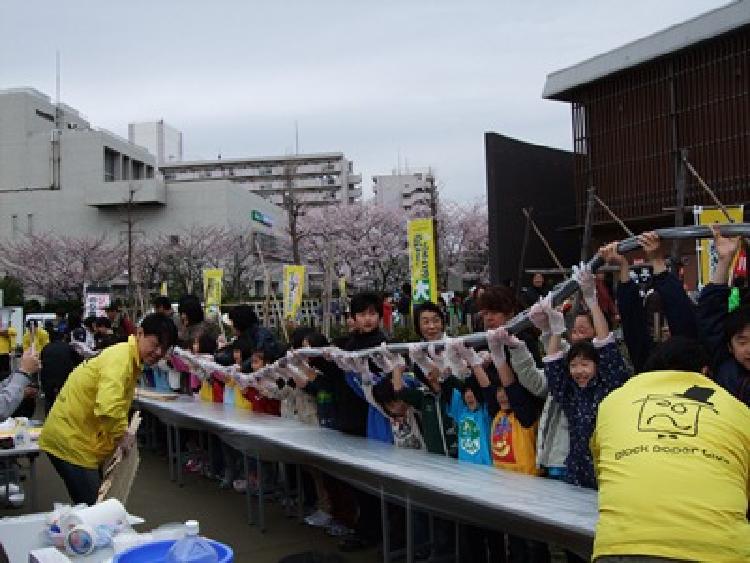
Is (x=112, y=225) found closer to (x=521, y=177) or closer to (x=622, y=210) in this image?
(x=521, y=177)

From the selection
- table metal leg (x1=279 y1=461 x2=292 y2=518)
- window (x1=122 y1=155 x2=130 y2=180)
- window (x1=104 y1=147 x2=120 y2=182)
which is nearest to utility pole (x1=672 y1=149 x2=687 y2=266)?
table metal leg (x1=279 y1=461 x2=292 y2=518)

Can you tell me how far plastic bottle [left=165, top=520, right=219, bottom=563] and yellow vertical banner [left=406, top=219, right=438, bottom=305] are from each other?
7.60 m

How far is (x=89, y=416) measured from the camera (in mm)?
4594

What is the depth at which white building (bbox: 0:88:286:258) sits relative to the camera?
169ft

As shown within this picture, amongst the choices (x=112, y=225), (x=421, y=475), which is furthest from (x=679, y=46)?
(x=112, y=225)

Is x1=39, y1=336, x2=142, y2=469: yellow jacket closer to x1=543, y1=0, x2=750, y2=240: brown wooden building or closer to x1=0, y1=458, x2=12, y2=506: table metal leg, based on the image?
x1=0, y1=458, x2=12, y2=506: table metal leg

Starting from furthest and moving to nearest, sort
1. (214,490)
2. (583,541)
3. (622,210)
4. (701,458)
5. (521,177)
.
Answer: (521,177)
(622,210)
(214,490)
(583,541)
(701,458)

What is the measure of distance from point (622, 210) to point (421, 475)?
18238 mm

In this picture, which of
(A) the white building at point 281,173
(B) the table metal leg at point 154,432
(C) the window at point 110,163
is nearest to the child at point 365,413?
(B) the table metal leg at point 154,432

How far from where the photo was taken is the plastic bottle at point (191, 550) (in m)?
2.58

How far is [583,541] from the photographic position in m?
3.08

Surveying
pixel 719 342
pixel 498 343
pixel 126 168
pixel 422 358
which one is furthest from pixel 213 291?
pixel 126 168

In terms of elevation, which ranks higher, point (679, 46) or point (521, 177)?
point (679, 46)

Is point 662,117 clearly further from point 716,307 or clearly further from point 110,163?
point 110,163
